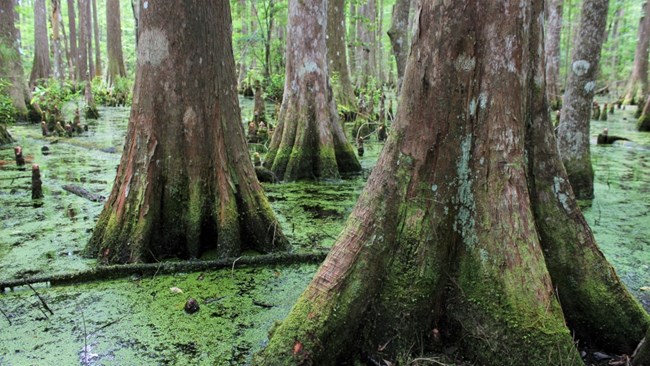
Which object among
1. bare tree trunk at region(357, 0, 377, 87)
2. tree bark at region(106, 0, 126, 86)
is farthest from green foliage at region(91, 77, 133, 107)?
bare tree trunk at region(357, 0, 377, 87)

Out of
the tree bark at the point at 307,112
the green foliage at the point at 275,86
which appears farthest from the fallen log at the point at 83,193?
the green foliage at the point at 275,86

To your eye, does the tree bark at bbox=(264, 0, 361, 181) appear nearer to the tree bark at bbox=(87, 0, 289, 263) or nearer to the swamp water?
the swamp water

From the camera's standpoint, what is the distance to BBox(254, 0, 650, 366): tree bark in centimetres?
222

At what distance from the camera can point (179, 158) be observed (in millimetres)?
3682

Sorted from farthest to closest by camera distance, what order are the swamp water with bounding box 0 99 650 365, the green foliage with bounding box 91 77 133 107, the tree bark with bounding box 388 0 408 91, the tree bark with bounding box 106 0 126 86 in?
the green foliage with bounding box 91 77 133 107 → the tree bark with bounding box 106 0 126 86 → the tree bark with bounding box 388 0 408 91 → the swamp water with bounding box 0 99 650 365

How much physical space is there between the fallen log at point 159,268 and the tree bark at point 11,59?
8840 millimetres

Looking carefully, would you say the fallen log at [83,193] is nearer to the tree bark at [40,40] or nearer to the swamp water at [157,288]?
the swamp water at [157,288]

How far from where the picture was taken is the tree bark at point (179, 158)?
361cm

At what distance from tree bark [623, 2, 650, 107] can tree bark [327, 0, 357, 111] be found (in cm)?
1080

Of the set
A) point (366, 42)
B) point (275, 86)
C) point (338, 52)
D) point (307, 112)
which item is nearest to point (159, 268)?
point (307, 112)

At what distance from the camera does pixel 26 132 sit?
11117 mm

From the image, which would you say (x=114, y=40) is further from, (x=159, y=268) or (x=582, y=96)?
(x=159, y=268)

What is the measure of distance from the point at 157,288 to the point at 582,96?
201 inches

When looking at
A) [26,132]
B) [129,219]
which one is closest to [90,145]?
[26,132]
